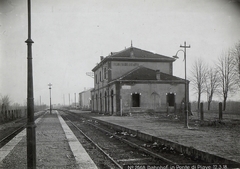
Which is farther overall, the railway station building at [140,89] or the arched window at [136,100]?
the arched window at [136,100]

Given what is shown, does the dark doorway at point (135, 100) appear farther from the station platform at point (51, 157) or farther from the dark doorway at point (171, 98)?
the station platform at point (51, 157)

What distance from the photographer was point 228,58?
134 ft

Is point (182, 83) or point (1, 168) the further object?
point (182, 83)

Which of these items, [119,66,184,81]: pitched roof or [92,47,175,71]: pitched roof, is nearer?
[119,66,184,81]: pitched roof

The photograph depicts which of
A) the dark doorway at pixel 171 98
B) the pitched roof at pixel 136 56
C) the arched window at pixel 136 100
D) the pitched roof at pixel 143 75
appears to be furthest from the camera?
the pitched roof at pixel 136 56

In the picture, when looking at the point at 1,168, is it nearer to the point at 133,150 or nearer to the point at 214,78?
the point at 133,150

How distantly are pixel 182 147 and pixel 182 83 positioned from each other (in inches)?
994

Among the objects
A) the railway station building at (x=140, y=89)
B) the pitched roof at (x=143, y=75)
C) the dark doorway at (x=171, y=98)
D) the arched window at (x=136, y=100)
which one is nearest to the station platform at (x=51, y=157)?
the railway station building at (x=140, y=89)

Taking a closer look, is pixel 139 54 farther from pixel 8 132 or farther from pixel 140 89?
pixel 8 132

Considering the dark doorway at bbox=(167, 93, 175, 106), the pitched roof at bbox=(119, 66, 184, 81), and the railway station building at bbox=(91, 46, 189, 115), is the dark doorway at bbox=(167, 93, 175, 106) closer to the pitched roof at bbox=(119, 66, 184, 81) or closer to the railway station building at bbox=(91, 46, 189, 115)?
the railway station building at bbox=(91, 46, 189, 115)

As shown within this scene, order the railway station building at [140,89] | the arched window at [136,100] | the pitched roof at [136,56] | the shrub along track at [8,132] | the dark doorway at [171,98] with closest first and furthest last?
the shrub along track at [8,132] < the railway station building at [140,89] < the arched window at [136,100] < the dark doorway at [171,98] < the pitched roof at [136,56]

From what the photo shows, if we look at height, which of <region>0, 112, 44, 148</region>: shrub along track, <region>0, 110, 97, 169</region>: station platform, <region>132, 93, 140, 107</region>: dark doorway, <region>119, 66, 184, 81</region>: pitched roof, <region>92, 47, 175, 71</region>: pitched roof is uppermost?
<region>92, 47, 175, 71</region>: pitched roof

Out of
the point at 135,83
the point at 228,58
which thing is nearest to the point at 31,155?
the point at 135,83

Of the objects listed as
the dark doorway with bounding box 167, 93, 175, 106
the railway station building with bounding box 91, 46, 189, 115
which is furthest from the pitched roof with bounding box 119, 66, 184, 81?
the dark doorway with bounding box 167, 93, 175, 106
